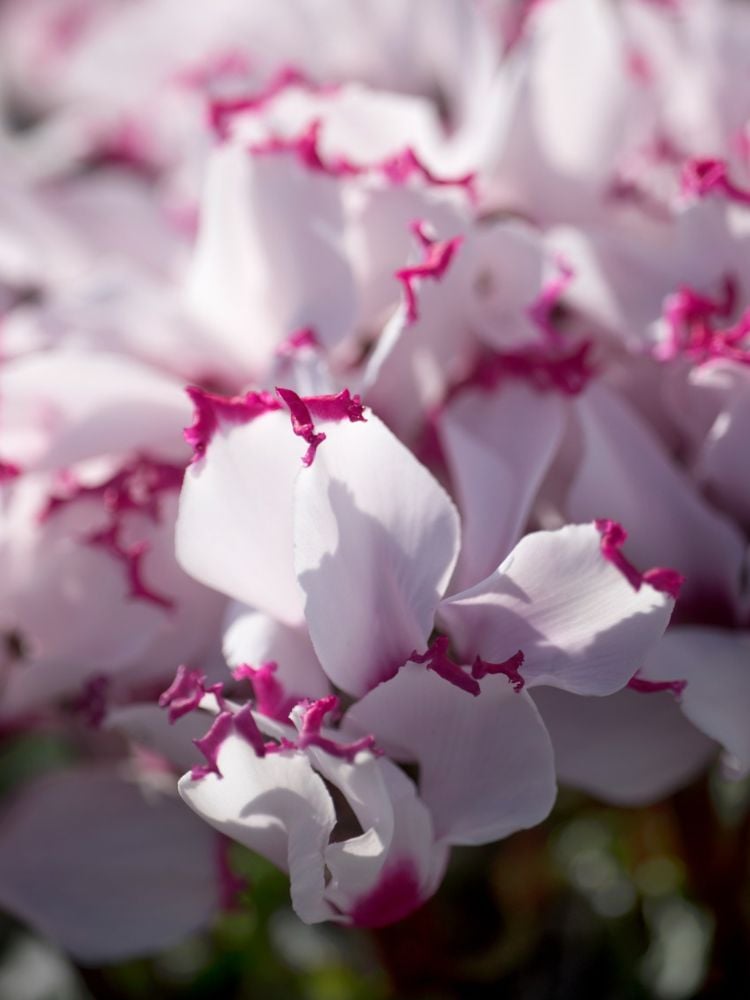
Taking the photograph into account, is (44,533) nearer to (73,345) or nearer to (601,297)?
(73,345)

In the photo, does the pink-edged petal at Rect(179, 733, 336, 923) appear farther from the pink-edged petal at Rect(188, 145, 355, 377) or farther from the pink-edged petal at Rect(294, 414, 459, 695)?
the pink-edged petal at Rect(188, 145, 355, 377)

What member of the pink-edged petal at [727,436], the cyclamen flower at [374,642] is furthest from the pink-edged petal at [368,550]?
the pink-edged petal at [727,436]

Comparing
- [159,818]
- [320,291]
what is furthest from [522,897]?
[320,291]

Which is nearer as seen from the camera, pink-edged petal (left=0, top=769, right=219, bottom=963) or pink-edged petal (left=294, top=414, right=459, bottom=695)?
pink-edged petal (left=294, top=414, right=459, bottom=695)

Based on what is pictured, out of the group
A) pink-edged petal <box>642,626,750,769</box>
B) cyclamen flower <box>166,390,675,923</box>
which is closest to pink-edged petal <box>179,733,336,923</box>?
cyclamen flower <box>166,390,675,923</box>

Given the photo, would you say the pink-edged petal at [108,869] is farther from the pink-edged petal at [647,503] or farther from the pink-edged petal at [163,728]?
the pink-edged petal at [647,503]

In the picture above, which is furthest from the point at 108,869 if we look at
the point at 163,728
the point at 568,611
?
the point at 568,611
